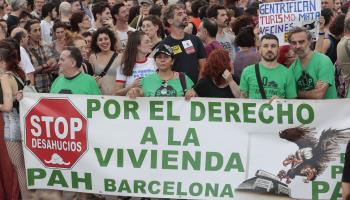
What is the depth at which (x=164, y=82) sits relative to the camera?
374 inches

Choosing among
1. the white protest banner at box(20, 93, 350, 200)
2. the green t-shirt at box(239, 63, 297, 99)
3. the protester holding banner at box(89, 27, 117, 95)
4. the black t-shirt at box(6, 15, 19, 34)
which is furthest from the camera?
the black t-shirt at box(6, 15, 19, 34)

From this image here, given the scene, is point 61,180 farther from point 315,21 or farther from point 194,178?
point 315,21

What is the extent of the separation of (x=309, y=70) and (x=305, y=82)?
0.13 meters

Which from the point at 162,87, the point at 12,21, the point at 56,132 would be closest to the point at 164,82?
the point at 162,87

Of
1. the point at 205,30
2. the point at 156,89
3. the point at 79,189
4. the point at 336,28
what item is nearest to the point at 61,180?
the point at 79,189

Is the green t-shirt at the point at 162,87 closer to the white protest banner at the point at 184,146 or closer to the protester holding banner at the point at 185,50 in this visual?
the white protest banner at the point at 184,146

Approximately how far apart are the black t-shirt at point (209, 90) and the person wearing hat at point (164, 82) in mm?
128

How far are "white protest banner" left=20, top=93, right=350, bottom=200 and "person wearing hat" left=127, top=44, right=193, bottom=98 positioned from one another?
0.19 metres

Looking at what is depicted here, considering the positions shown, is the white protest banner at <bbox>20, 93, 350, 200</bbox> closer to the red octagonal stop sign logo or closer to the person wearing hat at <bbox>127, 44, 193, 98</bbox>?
the red octagonal stop sign logo

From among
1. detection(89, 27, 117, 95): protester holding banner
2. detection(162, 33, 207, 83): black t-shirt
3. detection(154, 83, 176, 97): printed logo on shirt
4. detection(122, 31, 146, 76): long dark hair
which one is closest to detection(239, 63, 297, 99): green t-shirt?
detection(154, 83, 176, 97): printed logo on shirt

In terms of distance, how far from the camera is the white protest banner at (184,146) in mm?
8984

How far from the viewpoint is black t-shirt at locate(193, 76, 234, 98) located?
9.39m

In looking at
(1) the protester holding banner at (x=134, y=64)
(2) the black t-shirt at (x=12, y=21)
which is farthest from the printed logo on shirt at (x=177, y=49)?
(2) the black t-shirt at (x=12, y=21)

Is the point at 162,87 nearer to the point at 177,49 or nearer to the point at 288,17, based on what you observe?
the point at 177,49
